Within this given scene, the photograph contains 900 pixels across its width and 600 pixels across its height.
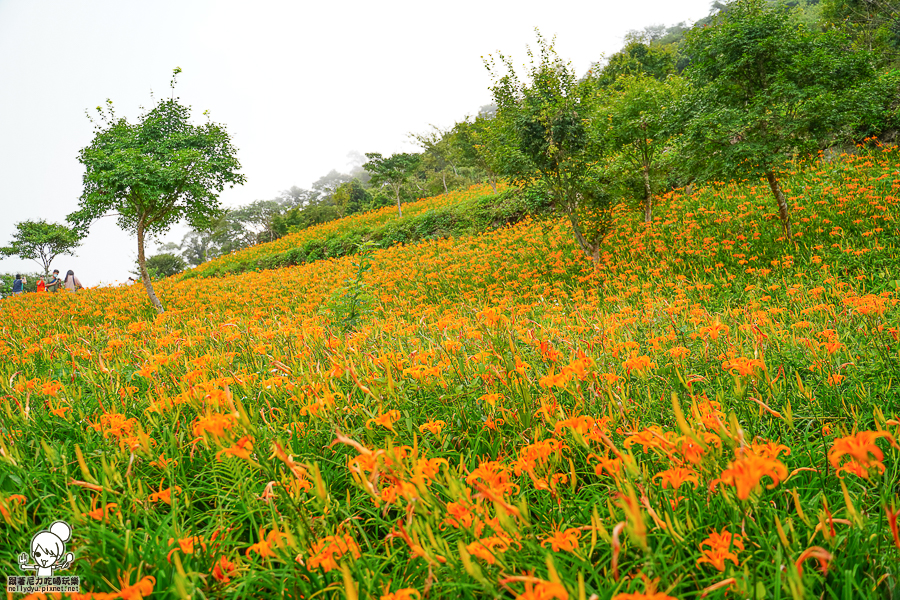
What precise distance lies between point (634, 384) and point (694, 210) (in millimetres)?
8634

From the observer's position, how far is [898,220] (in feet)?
19.6

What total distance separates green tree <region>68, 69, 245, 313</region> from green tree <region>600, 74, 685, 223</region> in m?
8.91

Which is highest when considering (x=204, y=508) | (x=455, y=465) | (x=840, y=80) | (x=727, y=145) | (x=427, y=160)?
(x=427, y=160)

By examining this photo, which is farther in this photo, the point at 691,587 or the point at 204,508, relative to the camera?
the point at 204,508

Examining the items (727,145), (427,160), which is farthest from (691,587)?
(427,160)

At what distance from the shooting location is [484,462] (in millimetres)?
1576

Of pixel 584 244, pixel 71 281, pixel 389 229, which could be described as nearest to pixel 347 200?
pixel 389 229

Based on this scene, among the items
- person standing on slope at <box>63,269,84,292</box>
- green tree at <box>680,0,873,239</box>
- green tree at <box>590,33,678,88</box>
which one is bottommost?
green tree at <box>680,0,873,239</box>

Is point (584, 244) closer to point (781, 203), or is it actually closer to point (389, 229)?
point (781, 203)

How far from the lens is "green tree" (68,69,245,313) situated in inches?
331

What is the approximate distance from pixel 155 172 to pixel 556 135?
26.7ft

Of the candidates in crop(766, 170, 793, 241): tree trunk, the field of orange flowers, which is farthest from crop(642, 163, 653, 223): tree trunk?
the field of orange flowers

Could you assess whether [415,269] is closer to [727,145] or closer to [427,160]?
[727,145]

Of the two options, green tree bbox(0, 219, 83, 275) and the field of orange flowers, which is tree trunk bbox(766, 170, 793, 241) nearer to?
the field of orange flowers
